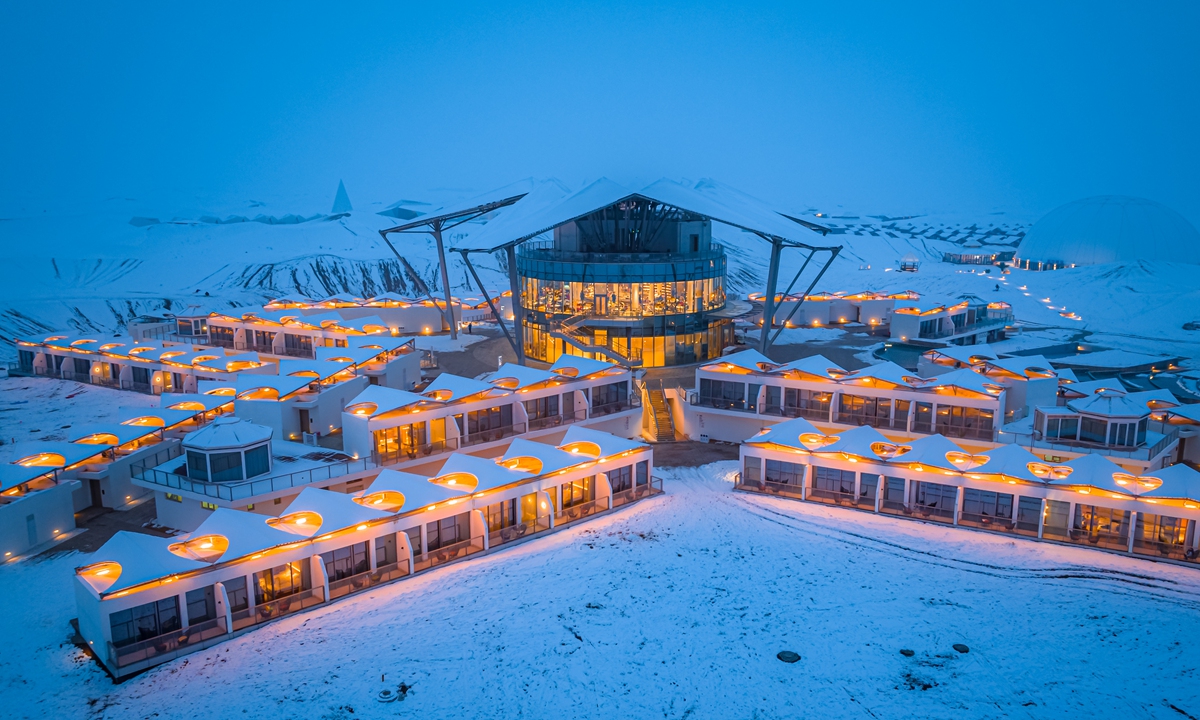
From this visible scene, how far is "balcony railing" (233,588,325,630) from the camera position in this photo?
2252 cm

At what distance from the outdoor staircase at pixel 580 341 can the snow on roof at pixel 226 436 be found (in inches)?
828

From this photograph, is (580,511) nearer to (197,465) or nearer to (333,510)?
(333,510)

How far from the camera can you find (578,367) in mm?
41625

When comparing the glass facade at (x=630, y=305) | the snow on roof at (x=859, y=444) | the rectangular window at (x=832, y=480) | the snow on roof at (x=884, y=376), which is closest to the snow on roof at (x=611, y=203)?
the glass facade at (x=630, y=305)

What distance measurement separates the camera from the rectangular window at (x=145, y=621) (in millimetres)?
20594

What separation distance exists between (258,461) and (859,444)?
24.5 m

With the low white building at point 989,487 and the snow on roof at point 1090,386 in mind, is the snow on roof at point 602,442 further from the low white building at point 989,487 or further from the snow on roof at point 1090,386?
the snow on roof at point 1090,386

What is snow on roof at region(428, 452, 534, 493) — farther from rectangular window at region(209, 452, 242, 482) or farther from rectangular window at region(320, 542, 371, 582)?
rectangular window at region(209, 452, 242, 482)

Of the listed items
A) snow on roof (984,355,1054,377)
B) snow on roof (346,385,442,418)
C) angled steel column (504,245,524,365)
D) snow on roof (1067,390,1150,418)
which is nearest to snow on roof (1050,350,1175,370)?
snow on roof (984,355,1054,377)

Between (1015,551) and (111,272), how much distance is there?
141 m

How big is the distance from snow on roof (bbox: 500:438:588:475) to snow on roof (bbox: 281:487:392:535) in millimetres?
6718

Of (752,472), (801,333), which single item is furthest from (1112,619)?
(801,333)

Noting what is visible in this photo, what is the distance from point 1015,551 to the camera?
28000mm

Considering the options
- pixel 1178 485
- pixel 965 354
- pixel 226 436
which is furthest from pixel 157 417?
pixel 965 354
